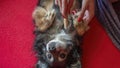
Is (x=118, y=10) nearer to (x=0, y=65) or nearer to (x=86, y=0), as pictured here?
(x=86, y=0)

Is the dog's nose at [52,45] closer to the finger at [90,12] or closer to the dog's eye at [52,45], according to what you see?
the dog's eye at [52,45]

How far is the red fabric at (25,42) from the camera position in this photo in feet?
4.00

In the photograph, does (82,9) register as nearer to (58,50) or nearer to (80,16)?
(80,16)

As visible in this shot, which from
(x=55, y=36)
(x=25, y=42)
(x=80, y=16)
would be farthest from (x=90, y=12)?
(x=25, y=42)

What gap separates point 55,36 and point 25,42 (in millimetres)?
231

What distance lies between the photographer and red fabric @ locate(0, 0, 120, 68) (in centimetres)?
122

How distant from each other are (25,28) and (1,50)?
0.17 meters

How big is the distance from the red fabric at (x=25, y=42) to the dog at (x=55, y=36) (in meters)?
0.09

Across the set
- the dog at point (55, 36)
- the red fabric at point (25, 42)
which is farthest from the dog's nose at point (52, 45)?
the red fabric at point (25, 42)

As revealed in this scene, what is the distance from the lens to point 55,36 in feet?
3.68

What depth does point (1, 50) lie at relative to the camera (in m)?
1.27

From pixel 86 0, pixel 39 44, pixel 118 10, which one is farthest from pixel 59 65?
pixel 118 10

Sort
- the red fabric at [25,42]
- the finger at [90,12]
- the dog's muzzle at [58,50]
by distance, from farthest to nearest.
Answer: the red fabric at [25,42]
the finger at [90,12]
the dog's muzzle at [58,50]

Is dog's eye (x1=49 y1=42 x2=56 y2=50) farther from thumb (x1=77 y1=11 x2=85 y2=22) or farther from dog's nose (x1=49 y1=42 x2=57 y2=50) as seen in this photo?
thumb (x1=77 y1=11 x2=85 y2=22)
